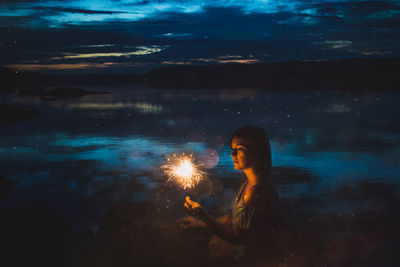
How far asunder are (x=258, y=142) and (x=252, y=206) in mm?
599

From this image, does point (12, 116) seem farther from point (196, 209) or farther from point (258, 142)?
point (258, 142)

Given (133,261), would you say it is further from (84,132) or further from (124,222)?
(84,132)

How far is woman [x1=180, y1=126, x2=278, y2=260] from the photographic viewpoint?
346 centimetres

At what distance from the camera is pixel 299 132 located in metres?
24.9

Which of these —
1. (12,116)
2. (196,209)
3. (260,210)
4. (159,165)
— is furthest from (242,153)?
(12,116)

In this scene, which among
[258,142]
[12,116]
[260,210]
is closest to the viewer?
[260,210]

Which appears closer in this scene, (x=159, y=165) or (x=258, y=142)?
(x=258, y=142)

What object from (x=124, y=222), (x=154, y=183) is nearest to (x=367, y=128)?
(x=154, y=183)

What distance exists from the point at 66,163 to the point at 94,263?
1027 cm

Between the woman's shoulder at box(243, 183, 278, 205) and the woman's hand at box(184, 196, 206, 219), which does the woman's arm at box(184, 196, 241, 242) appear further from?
the woman's shoulder at box(243, 183, 278, 205)

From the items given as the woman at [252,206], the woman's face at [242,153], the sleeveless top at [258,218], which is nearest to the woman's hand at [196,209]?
the woman at [252,206]

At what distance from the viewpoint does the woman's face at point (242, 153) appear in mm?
3613

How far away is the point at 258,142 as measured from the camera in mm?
3582

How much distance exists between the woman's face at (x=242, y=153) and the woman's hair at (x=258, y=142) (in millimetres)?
38
